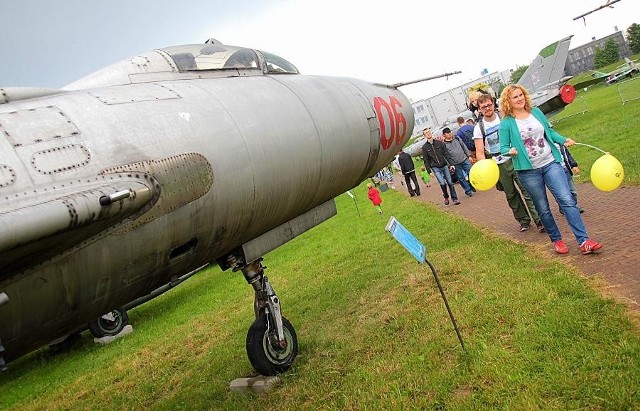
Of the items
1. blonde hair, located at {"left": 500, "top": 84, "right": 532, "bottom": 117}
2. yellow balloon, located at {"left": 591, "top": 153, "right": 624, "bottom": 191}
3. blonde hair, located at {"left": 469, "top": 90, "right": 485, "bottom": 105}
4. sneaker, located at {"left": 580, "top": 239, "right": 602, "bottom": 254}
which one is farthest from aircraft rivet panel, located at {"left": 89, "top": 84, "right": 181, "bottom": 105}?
blonde hair, located at {"left": 469, "top": 90, "right": 485, "bottom": 105}

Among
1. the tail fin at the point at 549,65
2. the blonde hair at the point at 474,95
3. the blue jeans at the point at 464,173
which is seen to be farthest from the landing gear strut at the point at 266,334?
the tail fin at the point at 549,65

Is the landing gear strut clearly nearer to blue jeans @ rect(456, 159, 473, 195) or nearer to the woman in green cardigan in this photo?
the woman in green cardigan

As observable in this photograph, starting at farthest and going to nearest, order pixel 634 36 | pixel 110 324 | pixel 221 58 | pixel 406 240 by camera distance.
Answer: pixel 634 36 < pixel 110 324 < pixel 221 58 < pixel 406 240

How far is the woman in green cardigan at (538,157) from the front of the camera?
534 cm

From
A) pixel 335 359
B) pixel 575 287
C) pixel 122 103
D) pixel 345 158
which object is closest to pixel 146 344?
pixel 335 359

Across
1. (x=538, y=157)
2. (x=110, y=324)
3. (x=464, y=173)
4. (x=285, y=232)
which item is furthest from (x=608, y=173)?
(x=110, y=324)

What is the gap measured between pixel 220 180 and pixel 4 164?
1282mm

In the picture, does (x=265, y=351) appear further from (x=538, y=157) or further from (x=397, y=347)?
(x=538, y=157)

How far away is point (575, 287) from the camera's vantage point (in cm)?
443

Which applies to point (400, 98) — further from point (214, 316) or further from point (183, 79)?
point (214, 316)

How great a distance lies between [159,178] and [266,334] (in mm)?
2333

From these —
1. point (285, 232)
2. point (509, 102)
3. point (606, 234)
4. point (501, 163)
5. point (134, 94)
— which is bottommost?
point (606, 234)

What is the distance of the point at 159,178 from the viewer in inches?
120

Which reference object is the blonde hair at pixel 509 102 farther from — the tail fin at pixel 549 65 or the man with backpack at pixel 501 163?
the tail fin at pixel 549 65
